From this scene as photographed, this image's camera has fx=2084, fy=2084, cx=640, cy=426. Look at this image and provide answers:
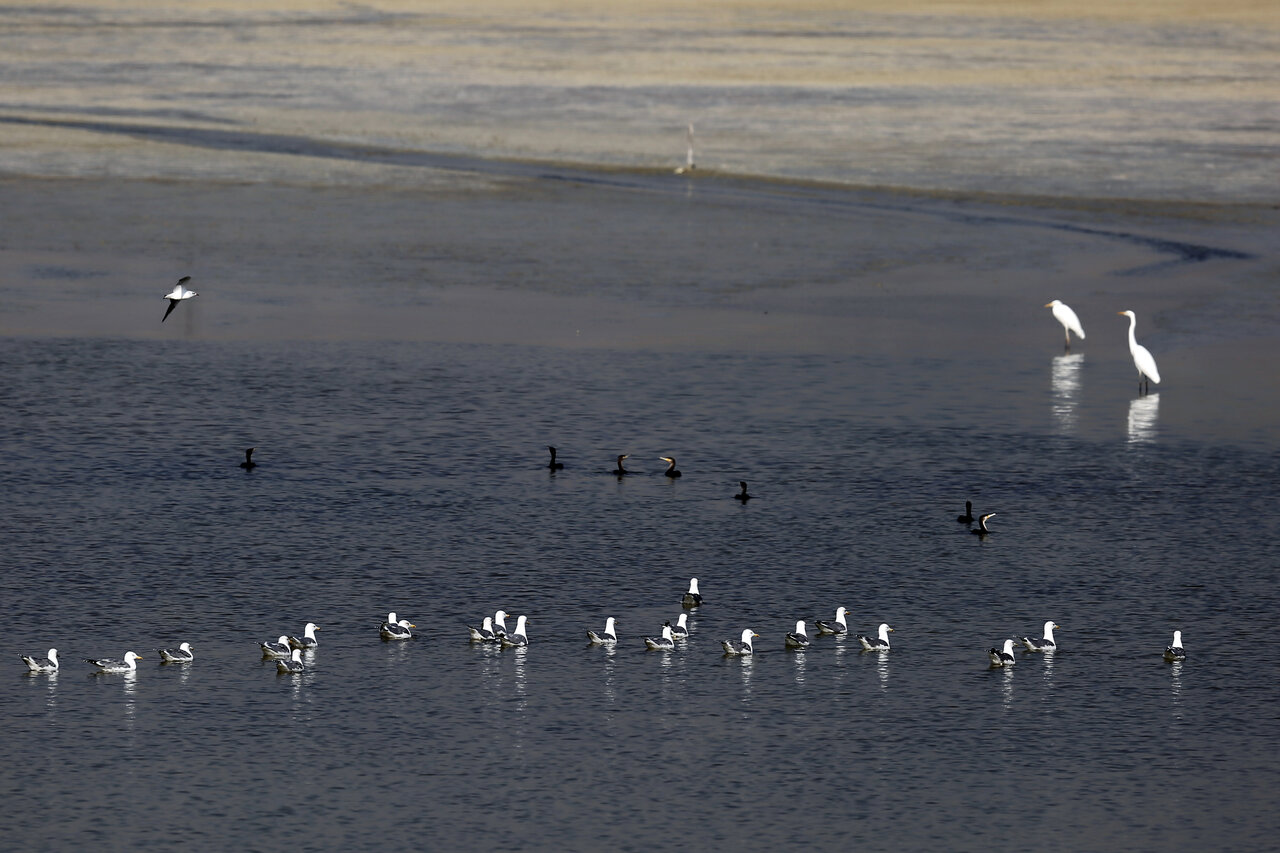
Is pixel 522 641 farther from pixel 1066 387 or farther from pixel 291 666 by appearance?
pixel 1066 387

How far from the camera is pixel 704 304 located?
152 feet

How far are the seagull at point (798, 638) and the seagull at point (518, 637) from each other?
2.99m

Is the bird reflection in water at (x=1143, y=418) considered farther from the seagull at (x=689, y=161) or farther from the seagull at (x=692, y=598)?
the seagull at (x=689, y=161)

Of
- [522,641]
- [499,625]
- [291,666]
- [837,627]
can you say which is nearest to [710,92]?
[837,627]

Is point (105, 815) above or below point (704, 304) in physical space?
below

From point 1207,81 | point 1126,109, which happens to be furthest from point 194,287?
point 1207,81

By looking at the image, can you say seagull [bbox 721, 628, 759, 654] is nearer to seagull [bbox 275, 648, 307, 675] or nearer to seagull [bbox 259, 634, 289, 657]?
seagull [bbox 275, 648, 307, 675]

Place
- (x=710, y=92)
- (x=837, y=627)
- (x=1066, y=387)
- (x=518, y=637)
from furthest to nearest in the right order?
(x=710, y=92)
(x=1066, y=387)
(x=837, y=627)
(x=518, y=637)

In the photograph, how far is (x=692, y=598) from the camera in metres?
25.5

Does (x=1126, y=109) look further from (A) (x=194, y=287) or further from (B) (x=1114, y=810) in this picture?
(B) (x=1114, y=810)

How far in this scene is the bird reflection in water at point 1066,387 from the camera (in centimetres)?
3556

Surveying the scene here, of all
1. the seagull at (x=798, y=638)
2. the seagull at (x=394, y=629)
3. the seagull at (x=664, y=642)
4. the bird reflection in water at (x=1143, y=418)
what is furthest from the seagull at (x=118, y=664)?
the bird reflection in water at (x=1143, y=418)

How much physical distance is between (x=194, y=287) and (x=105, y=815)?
29468 millimetres

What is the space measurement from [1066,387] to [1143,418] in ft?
9.37
